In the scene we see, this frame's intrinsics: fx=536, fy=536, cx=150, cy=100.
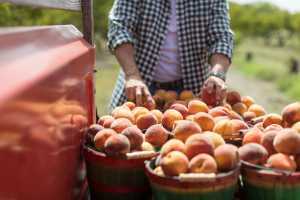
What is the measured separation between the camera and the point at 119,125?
198 cm

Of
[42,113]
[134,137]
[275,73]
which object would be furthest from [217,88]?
[275,73]

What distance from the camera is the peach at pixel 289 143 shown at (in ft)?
5.55

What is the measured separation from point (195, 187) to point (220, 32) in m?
1.91

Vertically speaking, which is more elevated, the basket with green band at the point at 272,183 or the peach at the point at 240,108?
the basket with green band at the point at 272,183

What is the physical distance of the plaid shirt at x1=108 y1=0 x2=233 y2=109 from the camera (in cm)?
325

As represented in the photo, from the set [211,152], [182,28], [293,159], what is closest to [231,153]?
[211,152]

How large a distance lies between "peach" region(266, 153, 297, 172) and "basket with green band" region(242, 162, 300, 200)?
0.02 metres

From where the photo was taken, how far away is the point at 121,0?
325 cm

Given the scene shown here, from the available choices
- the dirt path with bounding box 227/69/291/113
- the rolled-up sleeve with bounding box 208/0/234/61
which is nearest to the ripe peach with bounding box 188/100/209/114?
the rolled-up sleeve with bounding box 208/0/234/61

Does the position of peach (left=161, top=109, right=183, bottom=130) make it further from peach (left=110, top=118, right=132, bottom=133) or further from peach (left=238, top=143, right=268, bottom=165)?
peach (left=238, top=143, right=268, bottom=165)

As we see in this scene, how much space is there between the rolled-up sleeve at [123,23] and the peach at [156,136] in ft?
4.21

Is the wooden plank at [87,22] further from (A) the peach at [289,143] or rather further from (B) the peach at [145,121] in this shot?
(A) the peach at [289,143]

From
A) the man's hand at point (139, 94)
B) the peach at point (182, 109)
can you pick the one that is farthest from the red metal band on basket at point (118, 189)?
the man's hand at point (139, 94)

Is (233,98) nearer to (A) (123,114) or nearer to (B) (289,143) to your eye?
(A) (123,114)
